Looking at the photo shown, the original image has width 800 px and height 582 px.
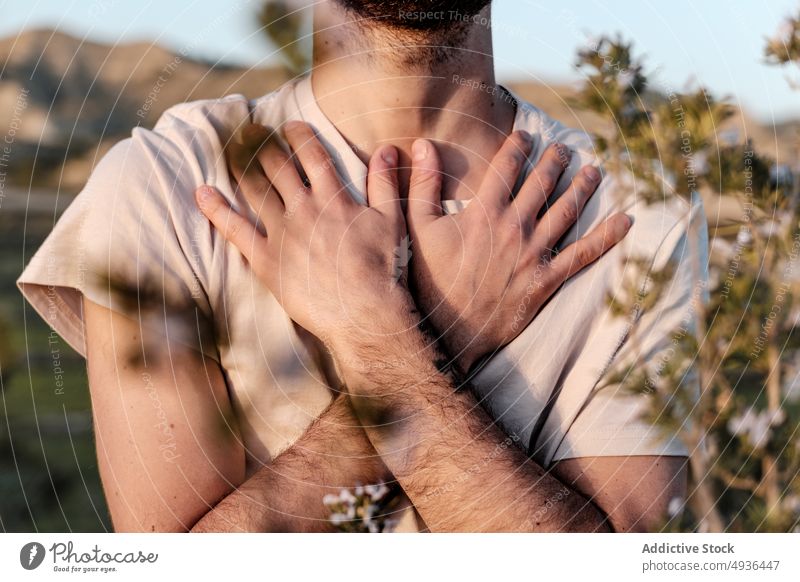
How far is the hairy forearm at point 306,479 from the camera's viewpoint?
0.99 m

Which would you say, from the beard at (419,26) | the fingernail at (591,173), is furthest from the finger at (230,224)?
the fingernail at (591,173)

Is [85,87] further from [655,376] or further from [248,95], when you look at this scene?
[655,376]

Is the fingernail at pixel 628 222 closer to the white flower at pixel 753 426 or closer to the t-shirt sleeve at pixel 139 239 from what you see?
the white flower at pixel 753 426

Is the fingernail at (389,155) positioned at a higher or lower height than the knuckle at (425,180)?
higher

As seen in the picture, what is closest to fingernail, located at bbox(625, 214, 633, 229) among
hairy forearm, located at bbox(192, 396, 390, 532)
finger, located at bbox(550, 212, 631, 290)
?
finger, located at bbox(550, 212, 631, 290)

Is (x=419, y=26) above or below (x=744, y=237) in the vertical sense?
above

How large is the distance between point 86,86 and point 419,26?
351mm

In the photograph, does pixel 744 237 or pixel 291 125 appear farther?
pixel 744 237

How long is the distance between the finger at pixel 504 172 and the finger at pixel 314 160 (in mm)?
144

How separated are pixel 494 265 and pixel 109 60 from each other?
0.45 metres

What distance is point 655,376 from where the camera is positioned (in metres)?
1.07

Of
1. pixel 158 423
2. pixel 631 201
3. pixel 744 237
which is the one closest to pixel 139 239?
pixel 158 423

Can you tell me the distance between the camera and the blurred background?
104cm
